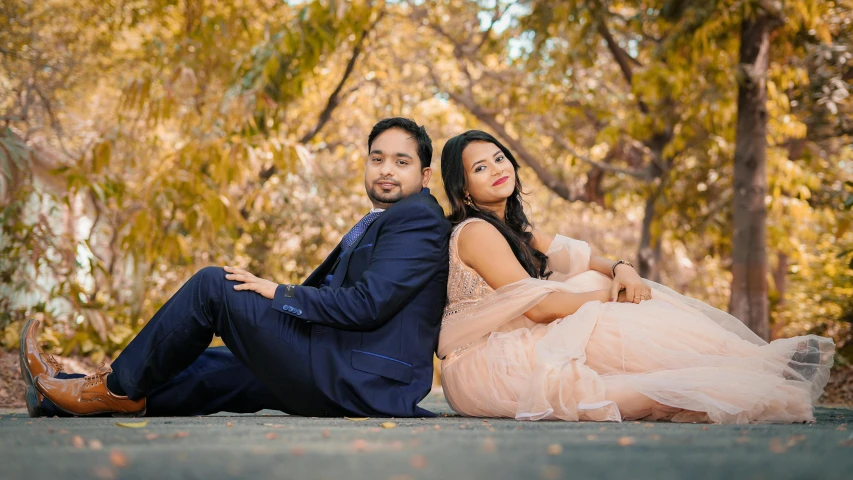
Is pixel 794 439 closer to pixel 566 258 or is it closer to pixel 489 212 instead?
pixel 489 212

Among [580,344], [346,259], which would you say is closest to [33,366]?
[346,259]

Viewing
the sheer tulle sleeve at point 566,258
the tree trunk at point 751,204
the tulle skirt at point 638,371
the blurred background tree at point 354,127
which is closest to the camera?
the tulle skirt at point 638,371

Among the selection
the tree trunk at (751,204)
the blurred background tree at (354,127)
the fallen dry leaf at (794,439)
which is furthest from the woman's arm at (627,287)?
the tree trunk at (751,204)

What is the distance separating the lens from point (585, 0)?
820cm

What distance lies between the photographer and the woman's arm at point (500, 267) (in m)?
3.12

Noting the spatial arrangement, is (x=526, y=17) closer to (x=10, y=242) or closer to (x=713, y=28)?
(x=713, y=28)

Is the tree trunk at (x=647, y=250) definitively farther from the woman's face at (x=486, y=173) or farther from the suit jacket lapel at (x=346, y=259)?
the suit jacket lapel at (x=346, y=259)

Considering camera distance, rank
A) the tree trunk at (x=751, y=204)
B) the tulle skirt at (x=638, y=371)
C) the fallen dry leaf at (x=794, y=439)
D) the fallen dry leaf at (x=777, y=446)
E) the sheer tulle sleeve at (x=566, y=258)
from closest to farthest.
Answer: the fallen dry leaf at (x=777, y=446), the fallen dry leaf at (x=794, y=439), the tulle skirt at (x=638, y=371), the sheer tulle sleeve at (x=566, y=258), the tree trunk at (x=751, y=204)

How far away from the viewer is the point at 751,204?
6914 millimetres

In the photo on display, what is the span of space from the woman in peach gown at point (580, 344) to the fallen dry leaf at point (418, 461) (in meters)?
1.33

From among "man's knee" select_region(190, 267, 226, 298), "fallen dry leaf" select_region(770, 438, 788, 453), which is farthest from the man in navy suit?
"fallen dry leaf" select_region(770, 438, 788, 453)

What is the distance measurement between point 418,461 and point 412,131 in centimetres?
214

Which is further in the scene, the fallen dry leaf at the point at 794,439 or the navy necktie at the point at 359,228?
the navy necktie at the point at 359,228

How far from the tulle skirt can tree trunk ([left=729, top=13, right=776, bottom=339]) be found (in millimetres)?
4103
